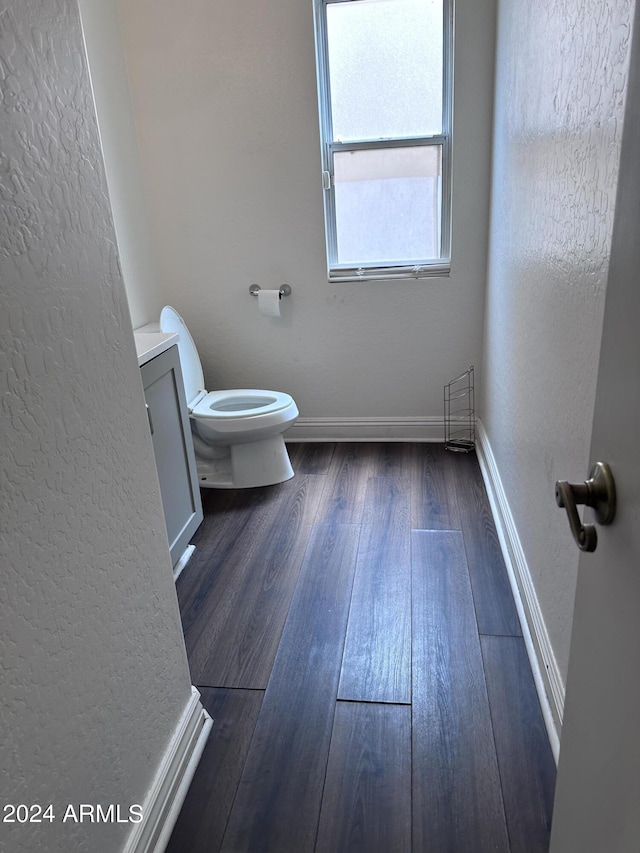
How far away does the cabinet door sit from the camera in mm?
2082

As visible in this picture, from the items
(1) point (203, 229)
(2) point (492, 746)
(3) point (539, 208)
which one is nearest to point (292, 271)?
(1) point (203, 229)

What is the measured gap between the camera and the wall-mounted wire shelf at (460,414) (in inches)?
120

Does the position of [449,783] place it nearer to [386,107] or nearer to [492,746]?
[492,746]

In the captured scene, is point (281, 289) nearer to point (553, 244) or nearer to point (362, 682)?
point (553, 244)

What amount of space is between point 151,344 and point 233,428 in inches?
24.0

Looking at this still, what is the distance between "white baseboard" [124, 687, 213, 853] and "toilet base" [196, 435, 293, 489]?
4.36 ft

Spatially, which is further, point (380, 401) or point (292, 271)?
point (380, 401)

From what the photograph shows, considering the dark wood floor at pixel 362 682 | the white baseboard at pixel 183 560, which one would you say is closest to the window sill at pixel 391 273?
the dark wood floor at pixel 362 682

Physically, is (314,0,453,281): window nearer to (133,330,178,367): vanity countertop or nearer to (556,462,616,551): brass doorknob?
(133,330,178,367): vanity countertop

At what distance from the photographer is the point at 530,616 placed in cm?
173

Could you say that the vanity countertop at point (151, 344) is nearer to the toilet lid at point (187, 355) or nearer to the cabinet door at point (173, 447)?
the cabinet door at point (173, 447)

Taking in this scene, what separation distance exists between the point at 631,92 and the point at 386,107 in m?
2.37

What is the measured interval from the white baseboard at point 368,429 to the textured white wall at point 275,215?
0.16ft

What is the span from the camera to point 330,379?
10.3 ft
